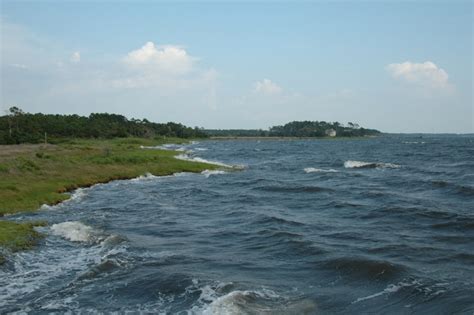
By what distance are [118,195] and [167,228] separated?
45.4ft

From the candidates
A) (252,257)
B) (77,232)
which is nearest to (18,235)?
(77,232)

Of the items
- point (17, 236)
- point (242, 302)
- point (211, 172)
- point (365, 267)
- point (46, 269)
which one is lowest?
point (46, 269)

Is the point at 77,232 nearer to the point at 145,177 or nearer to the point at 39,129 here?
the point at 145,177

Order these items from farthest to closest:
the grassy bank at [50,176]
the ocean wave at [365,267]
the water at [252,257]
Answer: the grassy bank at [50,176] < the ocean wave at [365,267] < the water at [252,257]

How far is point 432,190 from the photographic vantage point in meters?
37.9

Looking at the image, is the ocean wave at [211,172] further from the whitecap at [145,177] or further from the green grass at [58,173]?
the whitecap at [145,177]

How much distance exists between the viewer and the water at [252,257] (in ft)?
47.3

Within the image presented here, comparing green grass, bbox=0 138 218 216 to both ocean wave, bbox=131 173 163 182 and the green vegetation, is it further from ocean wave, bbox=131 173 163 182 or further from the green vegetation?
the green vegetation

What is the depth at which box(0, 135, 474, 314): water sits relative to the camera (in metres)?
14.4

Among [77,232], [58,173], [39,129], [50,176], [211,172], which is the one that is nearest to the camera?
[77,232]

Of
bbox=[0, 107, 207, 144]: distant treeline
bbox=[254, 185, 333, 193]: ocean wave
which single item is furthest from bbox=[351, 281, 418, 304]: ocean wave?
bbox=[0, 107, 207, 144]: distant treeline

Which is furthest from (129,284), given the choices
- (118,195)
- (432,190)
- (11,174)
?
(432,190)

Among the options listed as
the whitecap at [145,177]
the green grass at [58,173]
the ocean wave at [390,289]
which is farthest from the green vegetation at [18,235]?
the whitecap at [145,177]

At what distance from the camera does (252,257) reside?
63.9 feet
